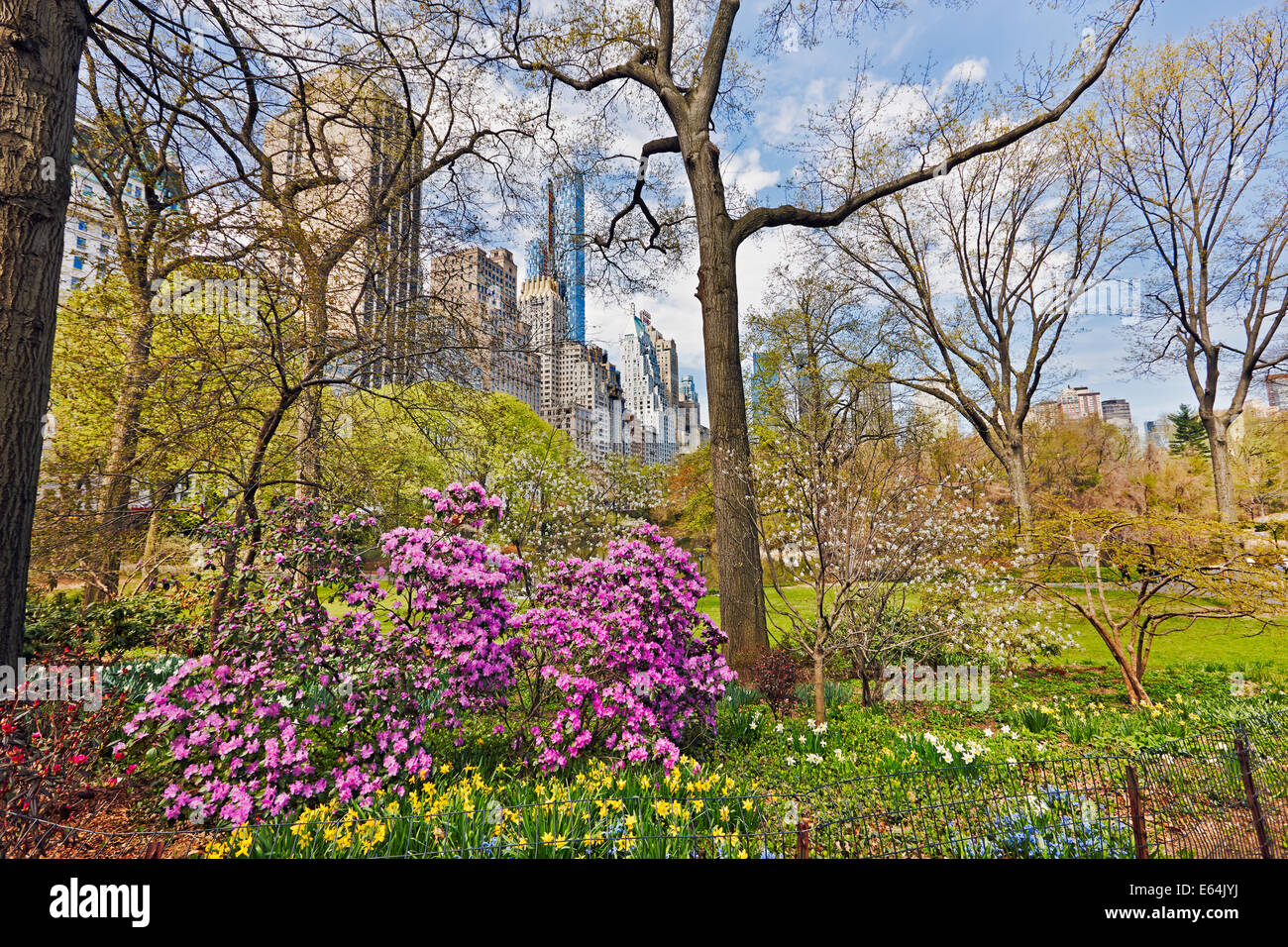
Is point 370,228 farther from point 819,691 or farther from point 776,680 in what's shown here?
point 819,691

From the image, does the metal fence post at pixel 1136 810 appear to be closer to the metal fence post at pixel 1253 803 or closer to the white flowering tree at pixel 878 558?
the metal fence post at pixel 1253 803

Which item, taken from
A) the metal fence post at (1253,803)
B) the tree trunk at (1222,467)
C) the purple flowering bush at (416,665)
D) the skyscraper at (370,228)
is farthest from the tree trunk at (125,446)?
the tree trunk at (1222,467)

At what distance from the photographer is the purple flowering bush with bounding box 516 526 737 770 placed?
10.9 feet

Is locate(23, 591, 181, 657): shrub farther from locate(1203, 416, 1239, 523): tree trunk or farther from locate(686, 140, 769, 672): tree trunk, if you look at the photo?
locate(1203, 416, 1239, 523): tree trunk

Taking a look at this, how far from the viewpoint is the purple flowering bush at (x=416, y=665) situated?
2945 millimetres

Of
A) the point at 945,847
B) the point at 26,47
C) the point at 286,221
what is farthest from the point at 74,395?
the point at 945,847

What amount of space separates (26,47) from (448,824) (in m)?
4.23

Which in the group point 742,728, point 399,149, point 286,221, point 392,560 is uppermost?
point 399,149

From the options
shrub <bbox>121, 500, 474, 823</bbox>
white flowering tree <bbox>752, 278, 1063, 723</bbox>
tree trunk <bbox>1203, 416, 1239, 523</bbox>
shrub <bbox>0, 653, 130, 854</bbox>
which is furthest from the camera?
tree trunk <bbox>1203, 416, 1239, 523</bbox>

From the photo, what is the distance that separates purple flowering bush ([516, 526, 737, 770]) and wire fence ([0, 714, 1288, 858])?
21.1 inches

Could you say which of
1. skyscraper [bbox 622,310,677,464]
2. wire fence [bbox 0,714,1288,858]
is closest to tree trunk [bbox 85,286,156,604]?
wire fence [bbox 0,714,1288,858]

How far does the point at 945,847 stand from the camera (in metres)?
2.58
